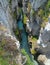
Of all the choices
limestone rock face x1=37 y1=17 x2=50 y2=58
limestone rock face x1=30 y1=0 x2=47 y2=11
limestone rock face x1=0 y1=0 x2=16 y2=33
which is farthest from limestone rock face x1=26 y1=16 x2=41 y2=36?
limestone rock face x1=0 y1=0 x2=16 y2=33

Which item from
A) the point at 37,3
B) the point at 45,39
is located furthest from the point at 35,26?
the point at 45,39

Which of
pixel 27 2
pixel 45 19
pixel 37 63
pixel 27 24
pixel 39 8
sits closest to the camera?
pixel 37 63

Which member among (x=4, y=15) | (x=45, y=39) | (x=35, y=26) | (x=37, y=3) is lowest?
(x=35, y=26)

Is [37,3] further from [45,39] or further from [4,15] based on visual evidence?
[4,15]

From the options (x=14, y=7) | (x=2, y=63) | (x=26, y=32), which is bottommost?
(x=26, y=32)

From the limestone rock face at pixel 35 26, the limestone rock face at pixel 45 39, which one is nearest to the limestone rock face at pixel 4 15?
the limestone rock face at pixel 45 39

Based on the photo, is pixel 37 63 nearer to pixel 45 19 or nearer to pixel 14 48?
pixel 45 19

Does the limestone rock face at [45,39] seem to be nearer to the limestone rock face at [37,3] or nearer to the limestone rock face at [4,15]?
the limestone rock face at [4,15]

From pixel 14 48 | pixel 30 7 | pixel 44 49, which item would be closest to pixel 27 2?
pixel 30 7

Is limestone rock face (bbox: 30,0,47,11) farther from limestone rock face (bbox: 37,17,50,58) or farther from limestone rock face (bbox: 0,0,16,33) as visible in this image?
limestone rock face (bbox: 0,0,16,33)

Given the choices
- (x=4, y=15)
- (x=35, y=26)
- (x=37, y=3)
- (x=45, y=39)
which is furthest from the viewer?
(x=35, y=26)

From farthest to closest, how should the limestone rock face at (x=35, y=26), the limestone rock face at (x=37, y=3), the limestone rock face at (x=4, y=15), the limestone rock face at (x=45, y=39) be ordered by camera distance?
the limestone rock face at (x=35, y=26), the limestone rock face at (x=37, y=3), the limestone rock face at (x=45, y=39), the limestone rock face at (x=4, y=15)
